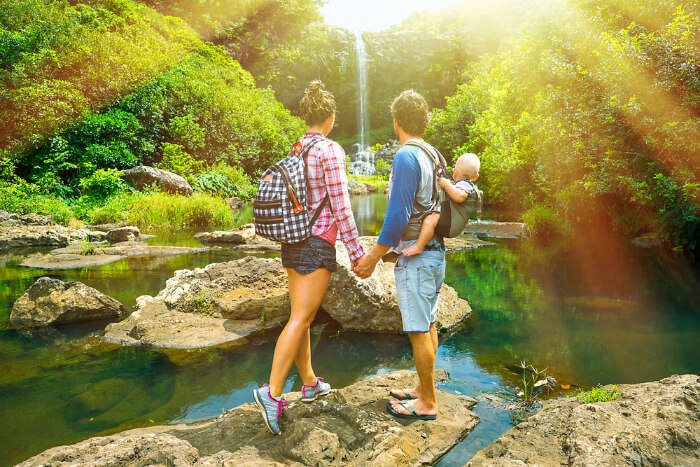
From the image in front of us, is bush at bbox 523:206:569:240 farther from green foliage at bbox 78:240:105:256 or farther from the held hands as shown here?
the held hands

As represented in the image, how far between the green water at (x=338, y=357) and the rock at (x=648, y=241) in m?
5.02

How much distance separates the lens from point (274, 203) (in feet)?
9.15

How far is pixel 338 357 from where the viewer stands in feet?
15.4

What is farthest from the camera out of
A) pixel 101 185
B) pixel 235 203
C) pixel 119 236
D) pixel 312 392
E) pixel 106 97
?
pixel 235 203

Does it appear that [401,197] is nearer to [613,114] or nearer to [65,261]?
[65,261]

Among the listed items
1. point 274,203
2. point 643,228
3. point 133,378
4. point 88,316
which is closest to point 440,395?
point 274,203

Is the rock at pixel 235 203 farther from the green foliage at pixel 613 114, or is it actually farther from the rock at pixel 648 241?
the rock at pixel 648 241

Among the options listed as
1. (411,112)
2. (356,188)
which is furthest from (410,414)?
(356,188)

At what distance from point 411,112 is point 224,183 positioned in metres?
21.2

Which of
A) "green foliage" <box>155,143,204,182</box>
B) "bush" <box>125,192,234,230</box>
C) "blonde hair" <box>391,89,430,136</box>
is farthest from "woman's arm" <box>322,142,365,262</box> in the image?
"green foliage" <box>155,143,204,182</box>

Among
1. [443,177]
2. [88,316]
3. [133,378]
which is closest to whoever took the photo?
[443,177]

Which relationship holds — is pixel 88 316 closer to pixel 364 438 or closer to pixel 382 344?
pixel 382 344

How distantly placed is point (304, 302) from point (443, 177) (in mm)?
1288

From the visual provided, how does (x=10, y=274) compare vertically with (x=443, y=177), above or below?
below
